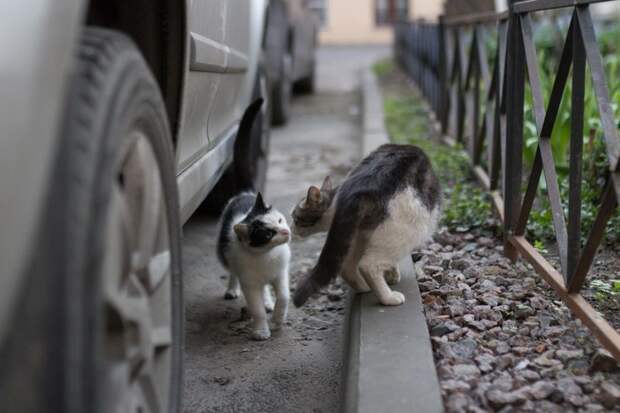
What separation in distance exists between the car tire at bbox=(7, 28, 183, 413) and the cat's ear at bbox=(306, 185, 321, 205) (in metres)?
1.19

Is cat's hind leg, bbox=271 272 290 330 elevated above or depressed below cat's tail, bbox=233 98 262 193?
below

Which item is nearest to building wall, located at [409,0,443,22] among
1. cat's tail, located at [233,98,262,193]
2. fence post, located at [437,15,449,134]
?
fence post, located at [437,15,449,134]

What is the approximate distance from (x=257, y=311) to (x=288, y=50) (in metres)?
6.53

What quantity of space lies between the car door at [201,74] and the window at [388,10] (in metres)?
29.0

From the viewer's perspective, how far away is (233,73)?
3775mm

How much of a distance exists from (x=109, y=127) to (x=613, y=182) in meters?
1.58

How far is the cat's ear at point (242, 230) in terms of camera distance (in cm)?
306

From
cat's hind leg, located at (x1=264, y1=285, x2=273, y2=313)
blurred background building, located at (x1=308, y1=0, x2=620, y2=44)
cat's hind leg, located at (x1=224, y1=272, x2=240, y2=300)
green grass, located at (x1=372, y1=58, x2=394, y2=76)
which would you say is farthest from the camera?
blurred background building, located at (x1=308, y1=0, x2=620, y2=44)

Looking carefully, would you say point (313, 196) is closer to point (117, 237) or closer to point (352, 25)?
point (117, 237)

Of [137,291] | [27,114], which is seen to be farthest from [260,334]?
[27,114]

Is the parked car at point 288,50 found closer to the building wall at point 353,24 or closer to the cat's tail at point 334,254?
the cat's tail at point 334,254

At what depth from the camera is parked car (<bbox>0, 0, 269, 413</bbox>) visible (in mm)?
1178

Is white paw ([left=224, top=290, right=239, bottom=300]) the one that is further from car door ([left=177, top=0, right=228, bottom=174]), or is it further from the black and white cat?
car door ([left=177, top=0, right=228, bottom=174])

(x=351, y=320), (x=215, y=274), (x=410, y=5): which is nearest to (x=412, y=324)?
(x=351, y=320)
